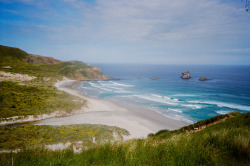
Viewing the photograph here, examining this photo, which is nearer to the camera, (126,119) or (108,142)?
(108,142)

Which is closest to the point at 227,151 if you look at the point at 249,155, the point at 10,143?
the point at 249,155

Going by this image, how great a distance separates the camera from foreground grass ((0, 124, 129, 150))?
15969mm

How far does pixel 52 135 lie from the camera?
18.7 meters

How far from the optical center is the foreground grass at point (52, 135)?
15969 mm

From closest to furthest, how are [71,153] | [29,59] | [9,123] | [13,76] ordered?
[71,153]
[9,123]
[13,76]
[29,59]

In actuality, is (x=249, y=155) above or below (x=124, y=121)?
above

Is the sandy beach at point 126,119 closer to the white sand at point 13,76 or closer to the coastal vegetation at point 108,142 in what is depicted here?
the coastal vegetation at point 108,142

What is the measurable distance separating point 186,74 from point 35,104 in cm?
10976

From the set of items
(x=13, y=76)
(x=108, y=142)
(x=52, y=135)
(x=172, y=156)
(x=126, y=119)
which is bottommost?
(x=126, y=119)

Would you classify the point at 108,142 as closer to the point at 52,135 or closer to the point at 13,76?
the point at 52,135

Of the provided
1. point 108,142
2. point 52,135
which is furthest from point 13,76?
point 108,142

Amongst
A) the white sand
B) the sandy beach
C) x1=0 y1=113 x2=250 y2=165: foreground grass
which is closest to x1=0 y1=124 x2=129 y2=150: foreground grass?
the sandy beach

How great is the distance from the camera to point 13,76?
56.0 m

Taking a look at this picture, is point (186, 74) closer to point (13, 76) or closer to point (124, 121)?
point (124, 121)
